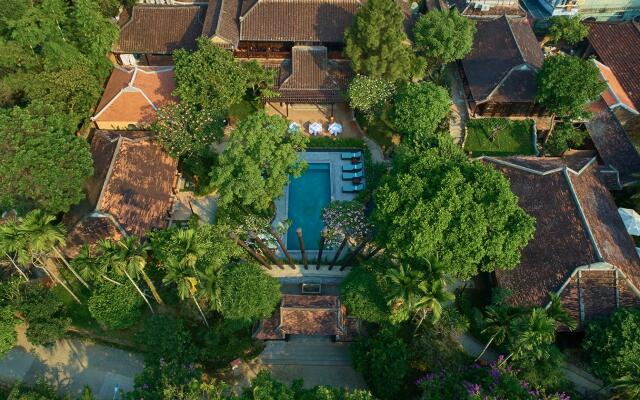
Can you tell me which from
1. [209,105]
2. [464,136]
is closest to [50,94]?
[209,105]

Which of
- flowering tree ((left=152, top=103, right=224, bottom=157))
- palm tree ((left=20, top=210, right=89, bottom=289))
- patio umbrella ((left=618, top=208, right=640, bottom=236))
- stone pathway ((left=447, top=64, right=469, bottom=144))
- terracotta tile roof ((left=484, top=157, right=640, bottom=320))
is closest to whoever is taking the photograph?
palm tree ((left=20, top=210, right=89, bottom=289))

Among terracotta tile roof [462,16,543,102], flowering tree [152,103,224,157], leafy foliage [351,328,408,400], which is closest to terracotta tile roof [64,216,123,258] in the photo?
flowering tree [152,103,224,157]

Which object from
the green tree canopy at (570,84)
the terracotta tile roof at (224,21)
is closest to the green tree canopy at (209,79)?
the terracotta tile roof at (224,21)

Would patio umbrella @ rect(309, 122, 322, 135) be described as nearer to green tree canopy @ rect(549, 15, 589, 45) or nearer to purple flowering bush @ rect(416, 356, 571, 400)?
purple flowering bush @ rect(416, 356, 571, 400)

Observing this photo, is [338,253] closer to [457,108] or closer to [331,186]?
[331,186]

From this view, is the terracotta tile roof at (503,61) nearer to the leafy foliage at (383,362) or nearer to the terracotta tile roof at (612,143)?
the terracotta tile roof at (612,143)

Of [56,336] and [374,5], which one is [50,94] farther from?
[374,5]

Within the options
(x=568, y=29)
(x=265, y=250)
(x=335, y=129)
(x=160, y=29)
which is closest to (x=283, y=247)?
(x=265, y=250)
